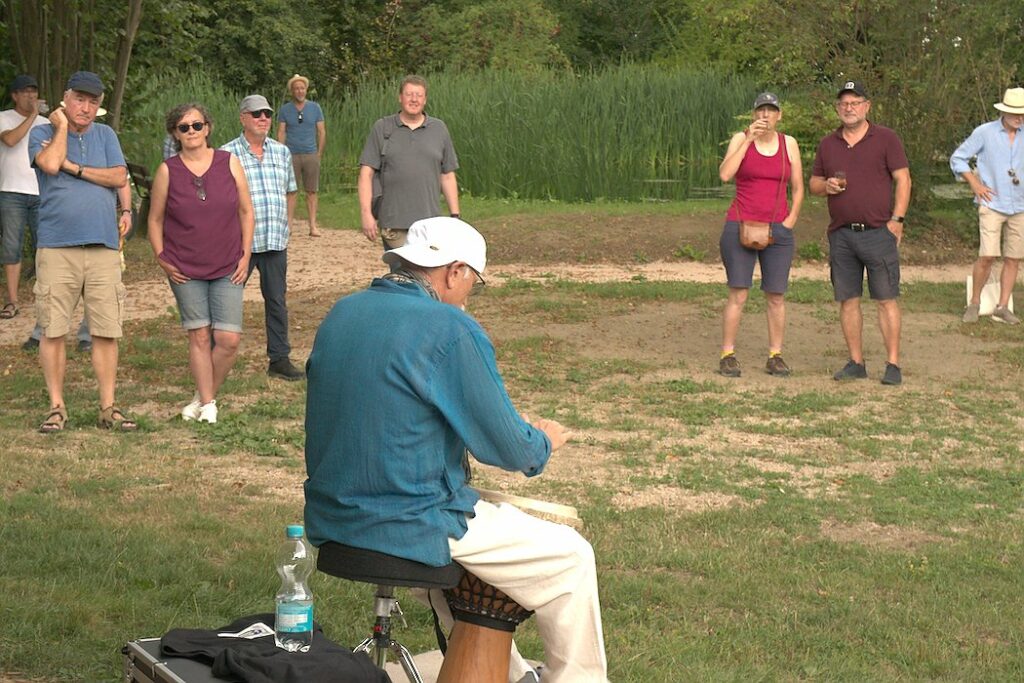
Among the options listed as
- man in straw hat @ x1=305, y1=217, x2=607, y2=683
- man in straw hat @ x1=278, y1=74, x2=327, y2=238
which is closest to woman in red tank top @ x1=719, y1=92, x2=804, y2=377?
man in straw hat @ x1=305, y1=217, x2=607, y2=683

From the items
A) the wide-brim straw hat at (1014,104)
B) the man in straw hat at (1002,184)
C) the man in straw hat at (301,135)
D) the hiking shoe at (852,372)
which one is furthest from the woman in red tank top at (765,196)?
the man in straw hat at (301,135)

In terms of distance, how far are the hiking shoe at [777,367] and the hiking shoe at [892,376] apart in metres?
0.70

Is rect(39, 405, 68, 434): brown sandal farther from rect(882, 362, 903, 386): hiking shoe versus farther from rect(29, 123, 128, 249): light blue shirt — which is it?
rect(882, 362, 903, 386): hiking shoe

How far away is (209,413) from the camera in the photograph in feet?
30.0

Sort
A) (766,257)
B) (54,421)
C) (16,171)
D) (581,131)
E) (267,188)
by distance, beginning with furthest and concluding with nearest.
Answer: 1. (581,131)
2. (16,171)
3. (766,257)
4. (267,188)
5. (54,421)

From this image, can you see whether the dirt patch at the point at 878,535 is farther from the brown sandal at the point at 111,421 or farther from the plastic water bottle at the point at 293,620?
the brown sandal at the point at 111,421

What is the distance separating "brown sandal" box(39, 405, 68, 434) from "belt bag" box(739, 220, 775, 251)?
463 cm

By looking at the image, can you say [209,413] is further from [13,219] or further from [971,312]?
[971,312]

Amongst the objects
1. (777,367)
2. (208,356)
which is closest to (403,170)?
(208,356)

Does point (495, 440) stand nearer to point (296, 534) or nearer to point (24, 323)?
point (296, 534)

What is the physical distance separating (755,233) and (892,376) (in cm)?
137

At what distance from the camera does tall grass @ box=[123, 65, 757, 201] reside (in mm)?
22375

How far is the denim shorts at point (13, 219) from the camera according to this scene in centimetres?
1270

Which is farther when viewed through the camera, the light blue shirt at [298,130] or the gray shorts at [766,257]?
the light blue shirt at [298,130]
